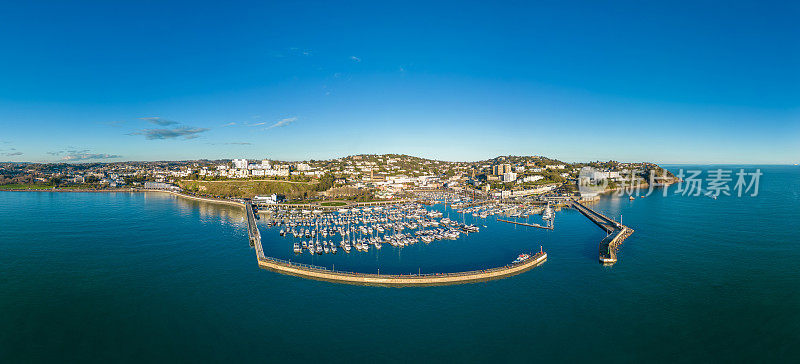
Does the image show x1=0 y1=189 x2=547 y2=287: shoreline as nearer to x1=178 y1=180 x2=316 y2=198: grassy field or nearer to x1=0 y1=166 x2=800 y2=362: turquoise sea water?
x1=0 y1=166 x2=800 y2=362: turquoise sea water

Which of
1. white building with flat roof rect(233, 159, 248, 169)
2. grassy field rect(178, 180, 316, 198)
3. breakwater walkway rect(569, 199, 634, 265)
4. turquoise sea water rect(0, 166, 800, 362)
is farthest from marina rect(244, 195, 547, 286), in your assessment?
white building with flat roof rect(233, 159, 248, 169)

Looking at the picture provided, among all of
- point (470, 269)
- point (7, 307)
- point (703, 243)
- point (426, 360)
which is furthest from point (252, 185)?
point (703, 243)

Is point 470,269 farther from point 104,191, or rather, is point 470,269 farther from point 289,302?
point 104,191

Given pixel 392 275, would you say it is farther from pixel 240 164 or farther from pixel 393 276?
Answer: pixel 240 164

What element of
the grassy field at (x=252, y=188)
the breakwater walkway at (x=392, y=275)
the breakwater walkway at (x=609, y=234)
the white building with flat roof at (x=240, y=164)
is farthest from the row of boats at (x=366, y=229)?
the white building with flat roof at (x=240, y=164)

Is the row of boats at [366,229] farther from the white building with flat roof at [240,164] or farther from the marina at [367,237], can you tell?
the white building with flat roof at [240,164]
